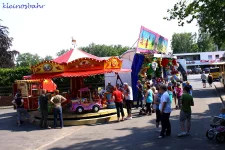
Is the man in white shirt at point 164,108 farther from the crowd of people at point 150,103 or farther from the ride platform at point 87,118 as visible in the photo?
the ride platform at point 87,118

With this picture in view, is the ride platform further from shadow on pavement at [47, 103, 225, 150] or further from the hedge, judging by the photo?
the hedge

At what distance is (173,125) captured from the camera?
36.6ft

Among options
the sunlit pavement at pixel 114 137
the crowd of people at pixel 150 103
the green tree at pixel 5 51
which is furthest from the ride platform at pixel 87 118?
the green tree at pixel 5 51

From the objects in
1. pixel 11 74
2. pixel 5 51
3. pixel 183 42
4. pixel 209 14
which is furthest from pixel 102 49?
pixel 209 14

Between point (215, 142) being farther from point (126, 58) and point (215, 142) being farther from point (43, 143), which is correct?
point (126, 58)

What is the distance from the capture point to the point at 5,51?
38438mm

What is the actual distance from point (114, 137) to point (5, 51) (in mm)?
32510

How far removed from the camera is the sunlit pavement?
842 cm

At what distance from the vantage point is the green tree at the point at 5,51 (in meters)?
38.2

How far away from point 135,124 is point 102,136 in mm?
2248

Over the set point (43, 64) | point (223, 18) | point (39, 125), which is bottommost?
point (39, 125)

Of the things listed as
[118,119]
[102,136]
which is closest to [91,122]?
[118,119]

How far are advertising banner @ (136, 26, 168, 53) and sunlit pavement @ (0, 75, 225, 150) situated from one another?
5.52m

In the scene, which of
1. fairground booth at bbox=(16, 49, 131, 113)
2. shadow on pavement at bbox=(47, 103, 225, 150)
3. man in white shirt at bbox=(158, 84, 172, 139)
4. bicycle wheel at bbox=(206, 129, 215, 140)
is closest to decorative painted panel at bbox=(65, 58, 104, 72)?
fairground booth at bbox=(16, 49, 131, 113)
